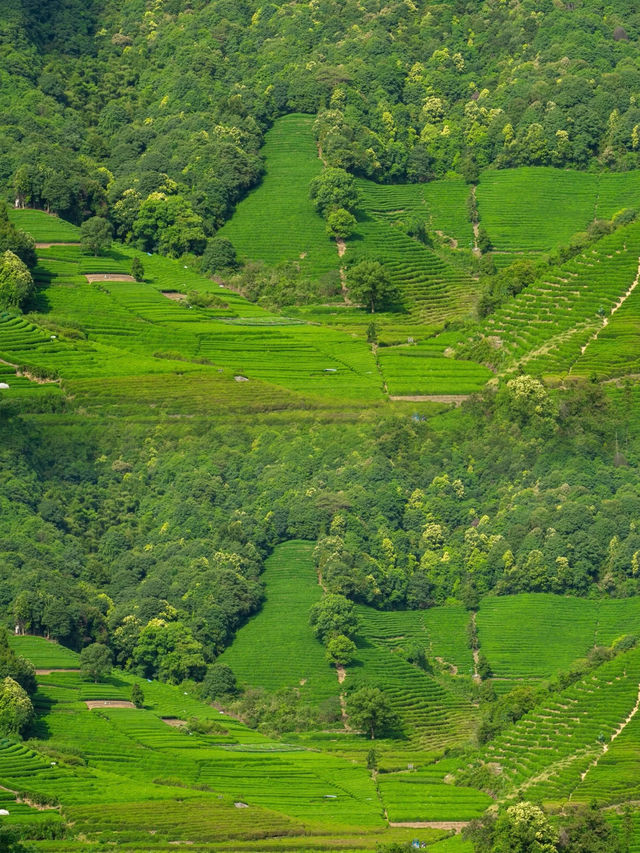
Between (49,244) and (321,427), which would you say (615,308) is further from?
(49,244)

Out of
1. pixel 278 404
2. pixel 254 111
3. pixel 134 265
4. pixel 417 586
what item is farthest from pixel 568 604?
pixel 254 111

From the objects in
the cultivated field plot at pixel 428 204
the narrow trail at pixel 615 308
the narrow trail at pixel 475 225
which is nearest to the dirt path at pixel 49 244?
the cultivated field plot at pixel 428 204

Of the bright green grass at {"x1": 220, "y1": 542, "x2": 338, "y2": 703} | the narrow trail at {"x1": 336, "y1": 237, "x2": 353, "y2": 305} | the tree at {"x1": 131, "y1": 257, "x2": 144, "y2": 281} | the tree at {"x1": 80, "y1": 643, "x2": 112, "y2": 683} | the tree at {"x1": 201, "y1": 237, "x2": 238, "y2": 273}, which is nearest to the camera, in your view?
the tree at {"x1": 80, "y1": 643, "x2": 112, "y2": 683}

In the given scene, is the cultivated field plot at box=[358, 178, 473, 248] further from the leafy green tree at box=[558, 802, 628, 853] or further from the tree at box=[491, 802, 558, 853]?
the tree at box=[491, 802, 558, 853]

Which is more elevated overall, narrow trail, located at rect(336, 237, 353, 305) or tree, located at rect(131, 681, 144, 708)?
narrow trail, located at rect(336, 237, 353, 305)

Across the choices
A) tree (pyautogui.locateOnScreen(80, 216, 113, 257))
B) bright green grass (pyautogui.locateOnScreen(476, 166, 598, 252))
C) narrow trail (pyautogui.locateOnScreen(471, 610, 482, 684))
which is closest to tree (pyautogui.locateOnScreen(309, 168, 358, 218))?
bright green grass (pyautogui.locateOnScreen(476, 166, 598, 252))

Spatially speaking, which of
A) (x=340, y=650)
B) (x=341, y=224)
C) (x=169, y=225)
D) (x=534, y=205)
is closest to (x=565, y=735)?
(x=340, y=650)
